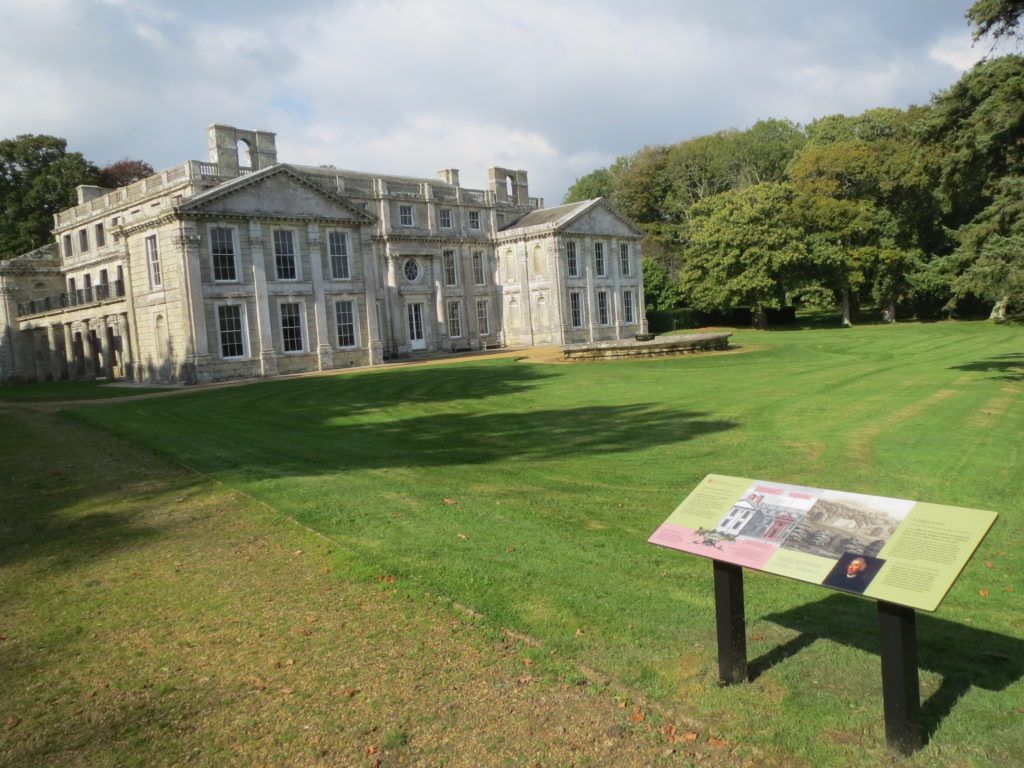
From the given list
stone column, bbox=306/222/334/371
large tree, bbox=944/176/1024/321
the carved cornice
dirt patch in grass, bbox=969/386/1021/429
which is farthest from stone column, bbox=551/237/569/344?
dirt patch in grass, bbox=969/386/1021/429

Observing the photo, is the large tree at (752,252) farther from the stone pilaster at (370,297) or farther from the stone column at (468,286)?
the stone pilaster at (370,297)

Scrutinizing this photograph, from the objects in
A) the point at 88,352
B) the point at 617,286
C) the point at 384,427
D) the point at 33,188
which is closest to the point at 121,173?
the point at 33,188

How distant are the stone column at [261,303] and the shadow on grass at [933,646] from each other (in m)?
33.6

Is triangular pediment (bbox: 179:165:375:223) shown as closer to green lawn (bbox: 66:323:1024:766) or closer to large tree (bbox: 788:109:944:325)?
green lawn (bbox: 66:323:1024:766)

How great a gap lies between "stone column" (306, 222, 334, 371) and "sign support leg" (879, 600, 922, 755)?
1422 inches

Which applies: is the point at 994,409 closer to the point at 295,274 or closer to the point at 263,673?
the point at 263,673

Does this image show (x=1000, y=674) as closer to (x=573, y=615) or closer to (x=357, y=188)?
(x=573, y=615)

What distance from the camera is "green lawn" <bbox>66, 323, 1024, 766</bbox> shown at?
5.08 metres

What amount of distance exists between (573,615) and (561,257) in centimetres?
4866

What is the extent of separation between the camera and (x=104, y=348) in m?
44.1

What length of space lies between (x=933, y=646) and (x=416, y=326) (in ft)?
152

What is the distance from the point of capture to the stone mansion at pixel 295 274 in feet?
117

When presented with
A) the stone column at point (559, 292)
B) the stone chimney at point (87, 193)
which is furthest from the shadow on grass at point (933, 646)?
the stone chimney at point (87, 193)

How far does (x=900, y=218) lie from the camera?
56.9 m
